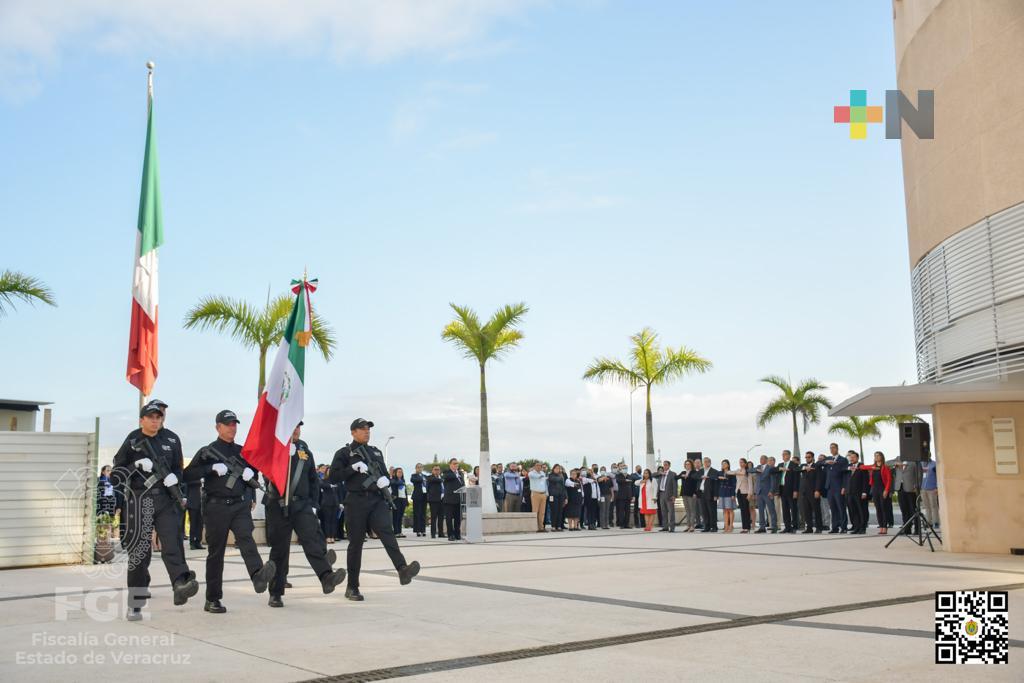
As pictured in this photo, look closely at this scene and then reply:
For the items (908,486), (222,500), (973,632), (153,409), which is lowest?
(973,632)

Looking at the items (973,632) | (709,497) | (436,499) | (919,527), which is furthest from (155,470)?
(709,497)

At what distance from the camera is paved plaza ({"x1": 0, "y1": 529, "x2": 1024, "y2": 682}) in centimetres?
641

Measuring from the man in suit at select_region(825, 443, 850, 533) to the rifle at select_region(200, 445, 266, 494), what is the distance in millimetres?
16690

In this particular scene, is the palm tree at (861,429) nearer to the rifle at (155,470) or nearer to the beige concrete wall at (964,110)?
the beige concrete wall at (964,110)

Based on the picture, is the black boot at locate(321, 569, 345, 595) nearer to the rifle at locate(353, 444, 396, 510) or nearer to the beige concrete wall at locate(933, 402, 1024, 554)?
the rifle at locate(353, 444, 396, 510)

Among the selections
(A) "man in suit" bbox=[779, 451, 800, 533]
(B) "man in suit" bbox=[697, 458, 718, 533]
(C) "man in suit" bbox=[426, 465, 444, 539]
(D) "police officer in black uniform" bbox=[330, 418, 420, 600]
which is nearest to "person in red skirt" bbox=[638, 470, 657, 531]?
(B) "man in suit" bbox=[697, 458, 718, 533]

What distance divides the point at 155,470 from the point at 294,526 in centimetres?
164

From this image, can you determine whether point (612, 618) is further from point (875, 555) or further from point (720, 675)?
point (875, 555)

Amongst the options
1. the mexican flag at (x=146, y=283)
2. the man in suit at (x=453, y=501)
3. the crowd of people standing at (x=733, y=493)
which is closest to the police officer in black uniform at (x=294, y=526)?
the mexican flag at (x=146, y=283)

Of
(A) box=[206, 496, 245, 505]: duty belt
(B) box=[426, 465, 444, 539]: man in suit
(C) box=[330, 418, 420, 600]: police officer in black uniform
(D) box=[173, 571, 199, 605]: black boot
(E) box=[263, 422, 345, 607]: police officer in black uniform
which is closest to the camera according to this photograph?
(D) box=[173, 571, 199, 605]: black boot

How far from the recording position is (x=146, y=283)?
1340 centimetres

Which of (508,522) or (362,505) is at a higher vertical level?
(362,505)

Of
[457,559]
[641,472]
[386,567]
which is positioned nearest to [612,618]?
[386,567]

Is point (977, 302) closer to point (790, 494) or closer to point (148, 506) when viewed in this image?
point (790, 494)
